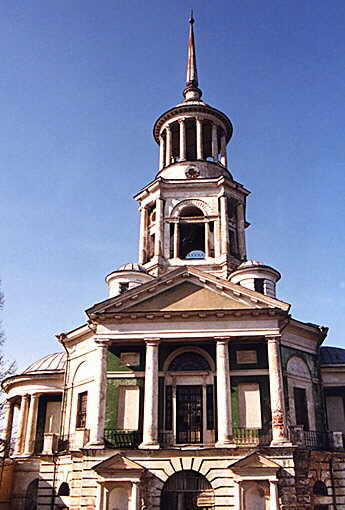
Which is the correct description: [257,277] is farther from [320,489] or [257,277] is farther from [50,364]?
[50,364]

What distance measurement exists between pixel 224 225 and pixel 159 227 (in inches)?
150

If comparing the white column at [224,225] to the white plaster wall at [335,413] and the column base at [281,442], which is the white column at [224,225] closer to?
the white plaster wall at [335,413]

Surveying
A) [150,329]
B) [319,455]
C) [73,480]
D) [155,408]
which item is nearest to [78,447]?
[73,480]

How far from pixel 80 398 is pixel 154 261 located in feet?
28.8

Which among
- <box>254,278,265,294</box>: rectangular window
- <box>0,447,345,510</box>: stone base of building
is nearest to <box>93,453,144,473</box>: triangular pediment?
<box>0,447,345,510</box>: stone base of building

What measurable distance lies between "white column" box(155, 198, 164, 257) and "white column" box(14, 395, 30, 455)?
10953 millimetres

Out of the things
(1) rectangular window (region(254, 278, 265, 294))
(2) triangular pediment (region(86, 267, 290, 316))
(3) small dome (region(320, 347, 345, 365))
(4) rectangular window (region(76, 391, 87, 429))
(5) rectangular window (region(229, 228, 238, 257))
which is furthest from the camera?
(5) rectangular window (region(229, 228, 238, 257))

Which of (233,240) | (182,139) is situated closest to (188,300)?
(233,240)

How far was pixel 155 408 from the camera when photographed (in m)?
23.5

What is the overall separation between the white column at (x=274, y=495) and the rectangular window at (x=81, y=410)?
969 cm

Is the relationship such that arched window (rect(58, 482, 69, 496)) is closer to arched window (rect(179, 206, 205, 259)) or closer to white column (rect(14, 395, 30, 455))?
white column (rect(14, 395, 30, 455))

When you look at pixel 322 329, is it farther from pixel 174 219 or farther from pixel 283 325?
pixel 174 219

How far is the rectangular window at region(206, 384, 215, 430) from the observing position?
2477 cm

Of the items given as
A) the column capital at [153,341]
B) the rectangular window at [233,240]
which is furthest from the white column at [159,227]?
the column capital at [153,341]
